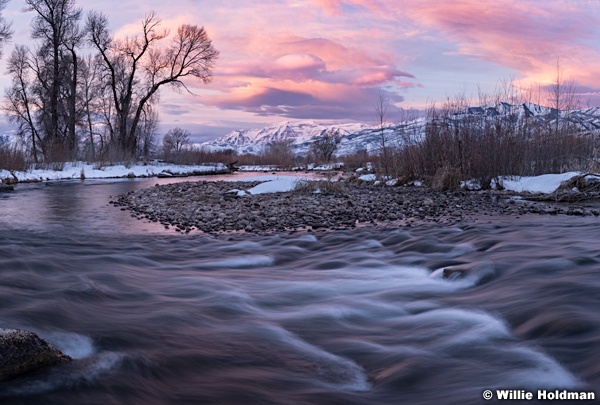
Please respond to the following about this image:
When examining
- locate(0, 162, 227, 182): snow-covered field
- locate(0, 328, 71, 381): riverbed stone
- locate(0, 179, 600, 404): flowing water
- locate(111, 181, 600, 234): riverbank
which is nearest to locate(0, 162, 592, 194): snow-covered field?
locate(0, 162, 227, 182): snow-covered field

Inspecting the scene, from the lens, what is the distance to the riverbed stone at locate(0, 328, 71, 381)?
7.72 ft

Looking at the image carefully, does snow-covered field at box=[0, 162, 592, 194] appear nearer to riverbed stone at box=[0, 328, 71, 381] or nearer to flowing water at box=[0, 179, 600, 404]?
flowing water at box=[0, 179, 600, 404]

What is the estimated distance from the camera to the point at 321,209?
959 cm

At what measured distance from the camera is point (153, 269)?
5.67m

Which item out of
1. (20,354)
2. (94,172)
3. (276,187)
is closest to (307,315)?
(20,354)

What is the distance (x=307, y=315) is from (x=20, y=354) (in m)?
2.22

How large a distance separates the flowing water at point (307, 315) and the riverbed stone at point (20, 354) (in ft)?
0.18

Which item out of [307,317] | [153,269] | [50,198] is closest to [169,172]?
[50,198]

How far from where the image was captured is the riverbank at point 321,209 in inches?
336

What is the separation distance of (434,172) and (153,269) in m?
11.7

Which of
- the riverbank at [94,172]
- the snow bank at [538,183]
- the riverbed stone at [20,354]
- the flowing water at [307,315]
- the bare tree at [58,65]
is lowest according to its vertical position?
the flowing water at [307,315]

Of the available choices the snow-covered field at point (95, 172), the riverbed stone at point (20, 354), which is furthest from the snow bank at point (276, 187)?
the snow-covered field at point (95, 172)

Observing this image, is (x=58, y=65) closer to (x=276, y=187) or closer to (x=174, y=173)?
(x=174, y=173)

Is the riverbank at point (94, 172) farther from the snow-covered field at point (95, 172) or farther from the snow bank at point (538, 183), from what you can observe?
the snow bank at point (538, 183)
